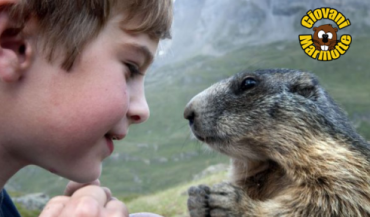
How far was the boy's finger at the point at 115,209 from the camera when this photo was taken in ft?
3.94

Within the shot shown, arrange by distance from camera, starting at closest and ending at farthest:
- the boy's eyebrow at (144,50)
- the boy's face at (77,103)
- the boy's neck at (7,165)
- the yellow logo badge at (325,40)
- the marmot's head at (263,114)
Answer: the boy's face at (77,103) → the boy's eyebrow at (144,50) → the boy's neck at (7,165) → the marmot's head at (263,114) → the yellow logo badge at (325,40)

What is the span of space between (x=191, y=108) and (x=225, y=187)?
0.59m

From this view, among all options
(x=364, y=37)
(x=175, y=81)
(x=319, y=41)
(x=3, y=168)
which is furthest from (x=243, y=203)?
(x=364, y=37)

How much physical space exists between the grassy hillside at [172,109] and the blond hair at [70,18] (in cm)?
2428

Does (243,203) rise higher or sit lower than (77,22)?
lower

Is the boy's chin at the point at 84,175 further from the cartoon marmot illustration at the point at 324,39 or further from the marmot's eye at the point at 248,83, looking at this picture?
the cartoon marmot illustration at the point at 324,39

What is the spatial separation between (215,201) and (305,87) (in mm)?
985


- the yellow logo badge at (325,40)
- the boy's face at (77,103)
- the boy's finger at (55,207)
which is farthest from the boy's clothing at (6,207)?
the yellow logo badge at (325,40)

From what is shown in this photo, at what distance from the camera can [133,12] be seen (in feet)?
4.96

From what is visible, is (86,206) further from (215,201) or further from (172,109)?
(172,109)

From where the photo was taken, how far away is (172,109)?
1324 inches

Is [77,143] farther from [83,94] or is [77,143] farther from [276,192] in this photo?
[276,192]

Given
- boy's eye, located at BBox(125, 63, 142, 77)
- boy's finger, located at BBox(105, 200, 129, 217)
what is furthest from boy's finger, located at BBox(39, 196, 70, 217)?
boy's eye, located at BBox(125, 63, 142, 77)

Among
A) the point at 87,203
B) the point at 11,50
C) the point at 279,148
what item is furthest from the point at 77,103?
the point at 279,148
